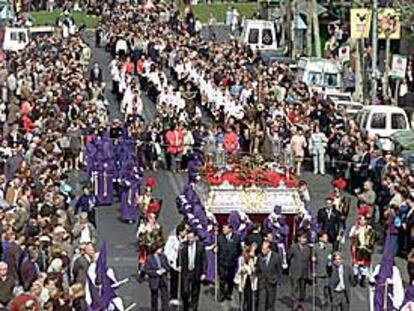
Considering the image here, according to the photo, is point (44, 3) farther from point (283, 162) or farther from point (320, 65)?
point (283, 162)

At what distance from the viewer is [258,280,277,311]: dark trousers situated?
26828 millimetres

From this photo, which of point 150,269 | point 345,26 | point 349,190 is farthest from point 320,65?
point 150,269

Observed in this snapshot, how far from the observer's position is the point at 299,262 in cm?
2748

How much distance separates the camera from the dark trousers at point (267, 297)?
2683cm

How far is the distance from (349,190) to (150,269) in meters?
13.7

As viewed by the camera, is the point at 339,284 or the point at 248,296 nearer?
the point at 339,284

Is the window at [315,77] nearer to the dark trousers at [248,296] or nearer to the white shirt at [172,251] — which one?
the dark trousers at [248,296]

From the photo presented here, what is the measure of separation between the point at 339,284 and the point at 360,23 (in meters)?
29.1

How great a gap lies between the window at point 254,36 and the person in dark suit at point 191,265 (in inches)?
1604

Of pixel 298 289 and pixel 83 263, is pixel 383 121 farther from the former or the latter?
pixel 83 263

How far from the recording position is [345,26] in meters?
69.7

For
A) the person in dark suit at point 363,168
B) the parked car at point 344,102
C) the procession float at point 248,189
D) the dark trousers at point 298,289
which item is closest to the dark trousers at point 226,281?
the dark trousers at point 298,289

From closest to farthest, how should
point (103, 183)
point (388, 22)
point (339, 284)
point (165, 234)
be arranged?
point (339, 284) < point (165, 234) < point (103, 183) < point (388, 22)

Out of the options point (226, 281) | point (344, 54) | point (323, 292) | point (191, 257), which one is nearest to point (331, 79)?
point (344, 54)
